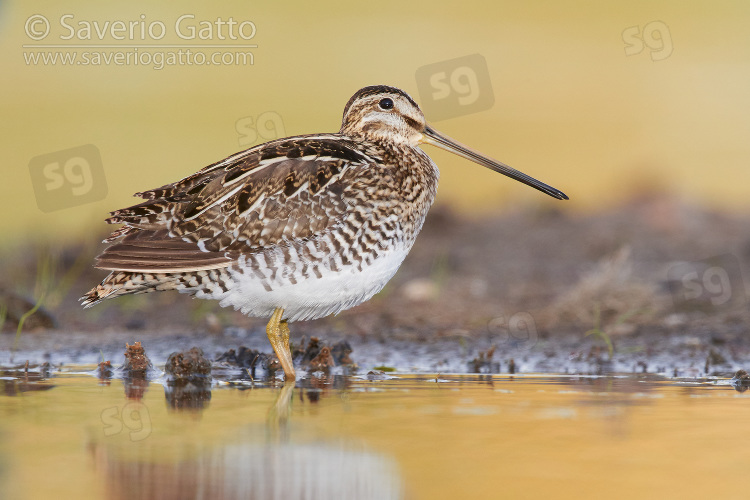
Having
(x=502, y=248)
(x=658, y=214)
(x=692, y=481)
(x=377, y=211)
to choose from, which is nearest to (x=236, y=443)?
(x=692, y=481)

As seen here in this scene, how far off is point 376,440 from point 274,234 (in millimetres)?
2220

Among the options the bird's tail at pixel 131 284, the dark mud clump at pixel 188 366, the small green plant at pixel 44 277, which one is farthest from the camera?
the small green plant at pixel 44 277

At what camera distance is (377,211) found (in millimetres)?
6867

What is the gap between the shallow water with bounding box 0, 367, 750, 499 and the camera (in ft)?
Answer: 13.3

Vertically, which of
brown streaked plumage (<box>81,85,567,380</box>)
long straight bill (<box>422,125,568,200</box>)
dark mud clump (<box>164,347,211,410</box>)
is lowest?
dark mud clump (<box>164,347,211,410</box>)

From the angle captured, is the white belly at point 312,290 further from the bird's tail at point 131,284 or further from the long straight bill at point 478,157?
the long straight bill at point 478,157

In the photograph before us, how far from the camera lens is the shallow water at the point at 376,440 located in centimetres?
404

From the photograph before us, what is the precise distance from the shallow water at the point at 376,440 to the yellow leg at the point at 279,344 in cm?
43

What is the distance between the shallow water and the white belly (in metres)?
Result: 0.59

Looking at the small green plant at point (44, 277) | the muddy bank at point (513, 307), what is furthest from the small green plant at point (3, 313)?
the small green plant at point (44, 277)

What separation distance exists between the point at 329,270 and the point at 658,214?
24.3 ft

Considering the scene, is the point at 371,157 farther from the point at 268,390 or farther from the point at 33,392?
the point at 33,392

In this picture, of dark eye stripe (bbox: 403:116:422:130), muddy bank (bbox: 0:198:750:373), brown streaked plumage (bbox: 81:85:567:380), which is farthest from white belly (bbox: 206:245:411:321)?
dark eye stripe (bbox: 403:116:422:130)

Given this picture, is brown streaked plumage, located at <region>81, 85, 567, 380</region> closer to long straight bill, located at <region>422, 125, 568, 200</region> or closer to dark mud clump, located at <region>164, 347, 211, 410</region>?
dark mud clump, located at <region>164, 347, 211, 410</region>
